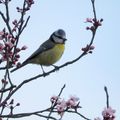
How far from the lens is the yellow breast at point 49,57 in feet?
30.7

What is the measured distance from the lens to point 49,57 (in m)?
9.36

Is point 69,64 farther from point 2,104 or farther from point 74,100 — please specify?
point 2,104

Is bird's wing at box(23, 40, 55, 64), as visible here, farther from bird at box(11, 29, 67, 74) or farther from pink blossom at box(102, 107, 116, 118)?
pink blossom at box(102, 107, 116, 118)

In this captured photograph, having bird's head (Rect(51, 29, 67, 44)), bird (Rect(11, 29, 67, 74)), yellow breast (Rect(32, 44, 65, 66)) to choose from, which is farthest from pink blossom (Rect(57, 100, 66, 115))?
bird's head (Rect(51, 29, 67, 44))

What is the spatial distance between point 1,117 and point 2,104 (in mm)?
137

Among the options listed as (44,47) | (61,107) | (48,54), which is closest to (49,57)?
(48,54)

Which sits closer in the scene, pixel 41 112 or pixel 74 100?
pixel 41 112

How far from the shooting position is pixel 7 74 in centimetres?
482

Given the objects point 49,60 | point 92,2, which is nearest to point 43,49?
point 49,60

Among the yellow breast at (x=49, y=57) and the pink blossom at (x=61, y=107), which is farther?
the yellow breast at (x=49, y=57)

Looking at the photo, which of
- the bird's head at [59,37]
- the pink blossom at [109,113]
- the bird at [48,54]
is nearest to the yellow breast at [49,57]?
the bird at [48,54]

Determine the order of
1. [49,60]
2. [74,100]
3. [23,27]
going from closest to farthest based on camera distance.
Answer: [23,27]
[74,100]
[49,60]

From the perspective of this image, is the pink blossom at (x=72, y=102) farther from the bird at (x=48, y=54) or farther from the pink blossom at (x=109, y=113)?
the bird at (x=48, y=54)

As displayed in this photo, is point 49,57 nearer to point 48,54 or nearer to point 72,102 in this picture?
point 48,54
